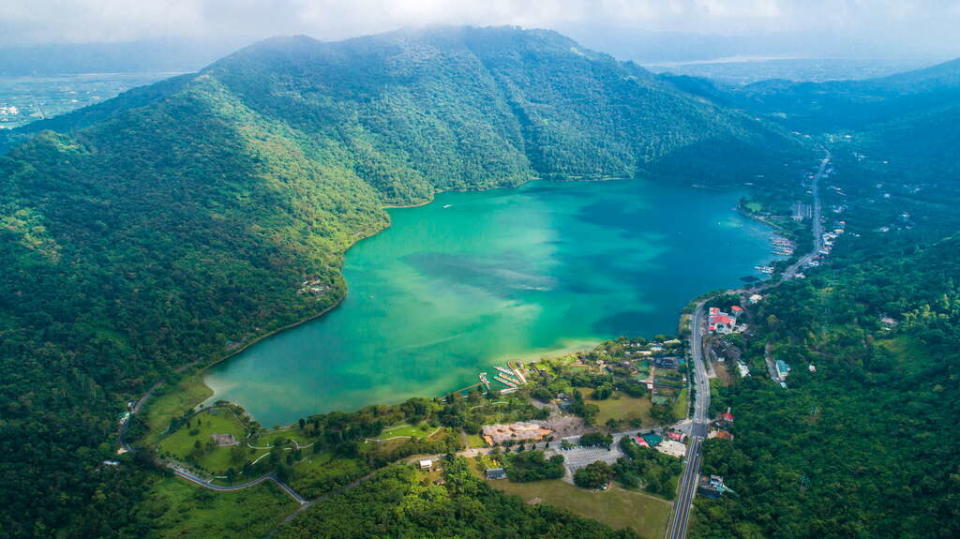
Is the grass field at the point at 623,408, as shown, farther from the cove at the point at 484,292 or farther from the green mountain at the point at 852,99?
the green mountain at the point at 852,99

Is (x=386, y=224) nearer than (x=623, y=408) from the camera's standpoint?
No

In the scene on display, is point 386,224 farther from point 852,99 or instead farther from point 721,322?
point 852,99

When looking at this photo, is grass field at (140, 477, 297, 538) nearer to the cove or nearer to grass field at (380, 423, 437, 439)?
grass field at (380, 423, 437, 439)

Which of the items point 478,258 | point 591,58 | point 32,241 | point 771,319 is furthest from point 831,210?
point 32,241

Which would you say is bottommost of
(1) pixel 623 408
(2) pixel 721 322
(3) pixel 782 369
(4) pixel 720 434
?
(4) pixel 720 434

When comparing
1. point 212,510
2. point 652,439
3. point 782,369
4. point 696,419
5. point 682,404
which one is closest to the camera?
point 212,510

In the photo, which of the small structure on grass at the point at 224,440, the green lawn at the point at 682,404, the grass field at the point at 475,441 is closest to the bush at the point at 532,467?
the grass field at the point at 475,441

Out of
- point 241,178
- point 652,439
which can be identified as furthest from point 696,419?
point 241,178
